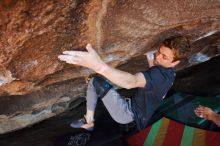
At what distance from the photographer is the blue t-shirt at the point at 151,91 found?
9.17 ft

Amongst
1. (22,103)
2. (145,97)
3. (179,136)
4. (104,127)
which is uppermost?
(145,97)

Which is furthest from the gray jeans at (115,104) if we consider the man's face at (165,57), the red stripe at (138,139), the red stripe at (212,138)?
the red stripe at (212,138)

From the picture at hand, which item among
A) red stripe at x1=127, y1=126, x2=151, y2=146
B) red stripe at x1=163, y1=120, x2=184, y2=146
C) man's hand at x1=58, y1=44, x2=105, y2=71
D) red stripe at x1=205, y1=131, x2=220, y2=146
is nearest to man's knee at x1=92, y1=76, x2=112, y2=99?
man's hand at x1=58, y1=44, x2=105, y2=71

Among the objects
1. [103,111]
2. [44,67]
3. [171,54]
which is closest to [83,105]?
[103,111]

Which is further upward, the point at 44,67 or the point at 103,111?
the point at 44,67

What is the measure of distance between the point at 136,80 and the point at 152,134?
202cm

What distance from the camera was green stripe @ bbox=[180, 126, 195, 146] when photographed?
421 centimetres

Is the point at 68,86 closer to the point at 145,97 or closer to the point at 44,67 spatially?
the point at 44,67

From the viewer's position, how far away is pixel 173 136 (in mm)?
4316

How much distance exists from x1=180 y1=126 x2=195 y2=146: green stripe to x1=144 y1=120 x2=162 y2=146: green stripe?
14.7 inches

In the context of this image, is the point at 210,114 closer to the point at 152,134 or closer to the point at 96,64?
the point at 152,134

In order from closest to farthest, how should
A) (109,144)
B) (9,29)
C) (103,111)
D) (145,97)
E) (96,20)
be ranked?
1. (9,29)
2. (96,20)
3. (145,97)
4. (109,144)
5. (103,111)

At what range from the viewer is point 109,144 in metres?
3.94

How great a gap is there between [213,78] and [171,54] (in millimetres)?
3245
